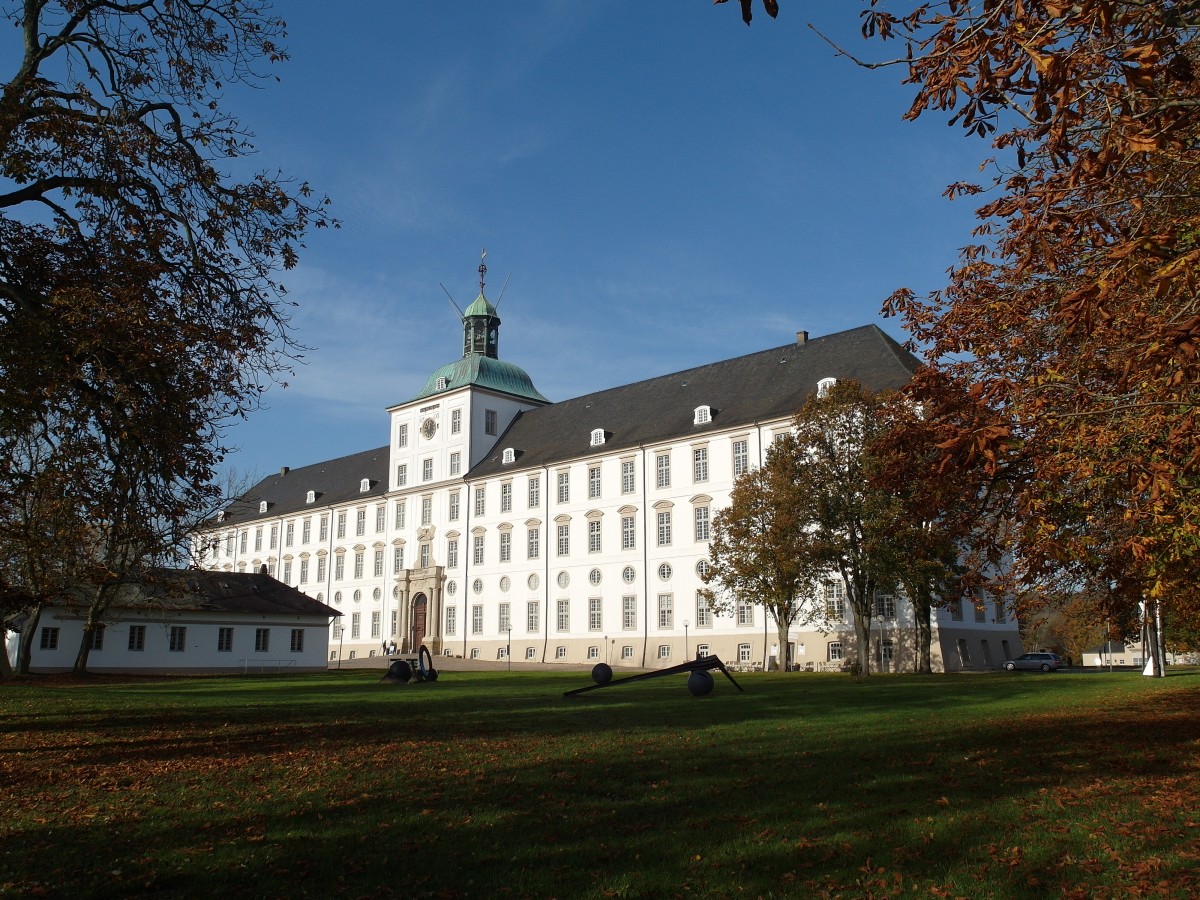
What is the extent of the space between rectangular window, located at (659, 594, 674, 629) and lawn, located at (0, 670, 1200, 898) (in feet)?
105

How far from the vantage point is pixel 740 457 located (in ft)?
152

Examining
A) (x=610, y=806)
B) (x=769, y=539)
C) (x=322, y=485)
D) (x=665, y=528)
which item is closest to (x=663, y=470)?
(x=665, y=528)

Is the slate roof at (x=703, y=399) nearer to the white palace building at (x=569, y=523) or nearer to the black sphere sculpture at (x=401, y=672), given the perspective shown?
the white palace building at (x=569, y=523)

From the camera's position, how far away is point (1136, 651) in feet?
240

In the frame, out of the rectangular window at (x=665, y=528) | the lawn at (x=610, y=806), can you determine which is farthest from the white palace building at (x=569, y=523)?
the lawn at (x=610, y=806)

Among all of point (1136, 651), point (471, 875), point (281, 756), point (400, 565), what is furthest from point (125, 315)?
point (1136, 651)

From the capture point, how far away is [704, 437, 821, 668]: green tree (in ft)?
108

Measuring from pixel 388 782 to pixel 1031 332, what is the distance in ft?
27.9

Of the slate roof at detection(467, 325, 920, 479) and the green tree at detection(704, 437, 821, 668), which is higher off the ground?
the slate roof at detection(467, 325, 920, 479)

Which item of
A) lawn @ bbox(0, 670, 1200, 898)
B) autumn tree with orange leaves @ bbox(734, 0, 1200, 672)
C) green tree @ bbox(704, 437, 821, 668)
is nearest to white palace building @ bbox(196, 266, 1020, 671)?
green tree @ bbox(704, 437, 821, 668)

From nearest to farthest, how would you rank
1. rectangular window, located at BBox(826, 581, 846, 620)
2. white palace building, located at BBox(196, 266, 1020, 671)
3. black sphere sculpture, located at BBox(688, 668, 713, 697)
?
black sphere sculpture, located at BBox(688, 668, 713, 697), rectangular window, located at BBox(826, 581, 846, 620), white palace building, located at BBox(196, 266, 1020, 671)

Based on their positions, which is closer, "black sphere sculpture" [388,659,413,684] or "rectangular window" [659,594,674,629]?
"black sphere sculpture" [388,659,413,684]

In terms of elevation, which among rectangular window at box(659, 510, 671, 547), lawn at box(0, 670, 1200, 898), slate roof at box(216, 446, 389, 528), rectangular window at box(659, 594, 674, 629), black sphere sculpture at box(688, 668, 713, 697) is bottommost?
lawn at box(0, 670, 1200, 898)

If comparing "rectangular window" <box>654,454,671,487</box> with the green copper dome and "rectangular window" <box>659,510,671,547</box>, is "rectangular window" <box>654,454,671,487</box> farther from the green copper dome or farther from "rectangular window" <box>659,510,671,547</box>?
the green copper dome
